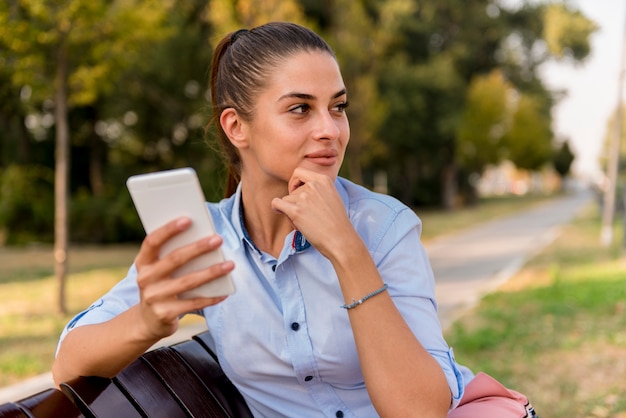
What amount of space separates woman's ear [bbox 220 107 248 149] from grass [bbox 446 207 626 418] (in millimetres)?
3187

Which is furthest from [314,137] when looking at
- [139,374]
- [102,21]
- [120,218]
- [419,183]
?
[419,183]

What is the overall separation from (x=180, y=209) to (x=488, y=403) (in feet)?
3.62

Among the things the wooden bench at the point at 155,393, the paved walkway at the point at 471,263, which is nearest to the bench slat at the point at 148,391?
the wooden bench at the point at 155,393

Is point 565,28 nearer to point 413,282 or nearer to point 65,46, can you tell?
point 65,46

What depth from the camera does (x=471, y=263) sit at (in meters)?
12.0

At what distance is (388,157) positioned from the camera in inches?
1142

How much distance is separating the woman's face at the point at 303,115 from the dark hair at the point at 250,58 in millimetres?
A: 31

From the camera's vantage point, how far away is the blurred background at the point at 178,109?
25.0ft

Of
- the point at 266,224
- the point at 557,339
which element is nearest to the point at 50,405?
the point at 266,224

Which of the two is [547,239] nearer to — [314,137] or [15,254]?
[15,254]

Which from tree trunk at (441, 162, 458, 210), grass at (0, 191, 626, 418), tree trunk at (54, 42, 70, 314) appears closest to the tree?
tree trunk at (54, 42, 70, 314)

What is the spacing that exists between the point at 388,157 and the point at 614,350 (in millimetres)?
23725

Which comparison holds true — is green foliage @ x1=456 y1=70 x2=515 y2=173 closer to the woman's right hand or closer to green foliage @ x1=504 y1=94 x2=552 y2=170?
green foliage @ x1=504 y1=94 x2=552 y2=170

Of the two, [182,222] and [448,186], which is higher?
[182,222]
